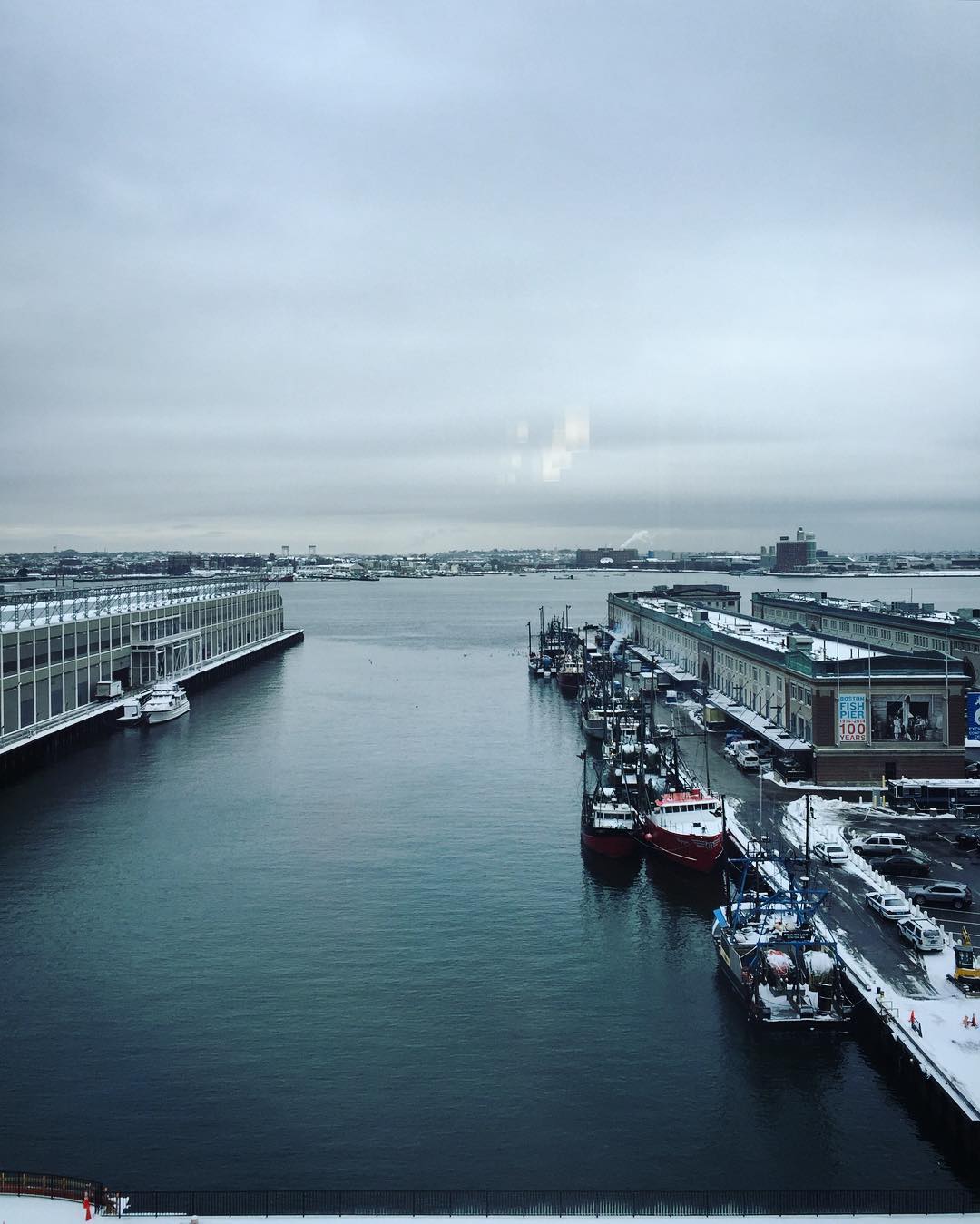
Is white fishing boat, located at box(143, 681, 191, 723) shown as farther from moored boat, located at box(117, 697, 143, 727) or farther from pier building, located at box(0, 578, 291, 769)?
pier building, located at box(0, 578, 291, 769)

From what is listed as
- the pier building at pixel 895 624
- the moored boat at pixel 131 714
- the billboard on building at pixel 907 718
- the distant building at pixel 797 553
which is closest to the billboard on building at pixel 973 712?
the billboard on building at pixel 907 718

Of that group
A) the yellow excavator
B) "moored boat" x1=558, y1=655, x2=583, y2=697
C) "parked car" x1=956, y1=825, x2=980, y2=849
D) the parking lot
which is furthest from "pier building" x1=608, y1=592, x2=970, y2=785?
"moored boat" x1=558, y1=655, x2=583, y2=697

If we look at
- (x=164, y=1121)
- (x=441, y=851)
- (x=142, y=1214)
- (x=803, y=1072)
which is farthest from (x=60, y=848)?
(x=803, y=1072)

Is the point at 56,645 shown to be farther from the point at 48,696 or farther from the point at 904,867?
the point at 904,867

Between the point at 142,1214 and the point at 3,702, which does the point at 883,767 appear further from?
the point at 3,702

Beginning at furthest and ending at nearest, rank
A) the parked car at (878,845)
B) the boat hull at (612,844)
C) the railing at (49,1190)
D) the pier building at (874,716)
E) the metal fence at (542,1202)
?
the pier building at (874,716) < the boat hull at (612,844) < the parked car at (878,845) < the metal fence at (542,1202) < the railing at (49,1190)

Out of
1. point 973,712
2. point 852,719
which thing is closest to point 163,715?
point 852,719

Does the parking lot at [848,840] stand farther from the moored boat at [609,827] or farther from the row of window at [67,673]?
the row of window at [67,673]
